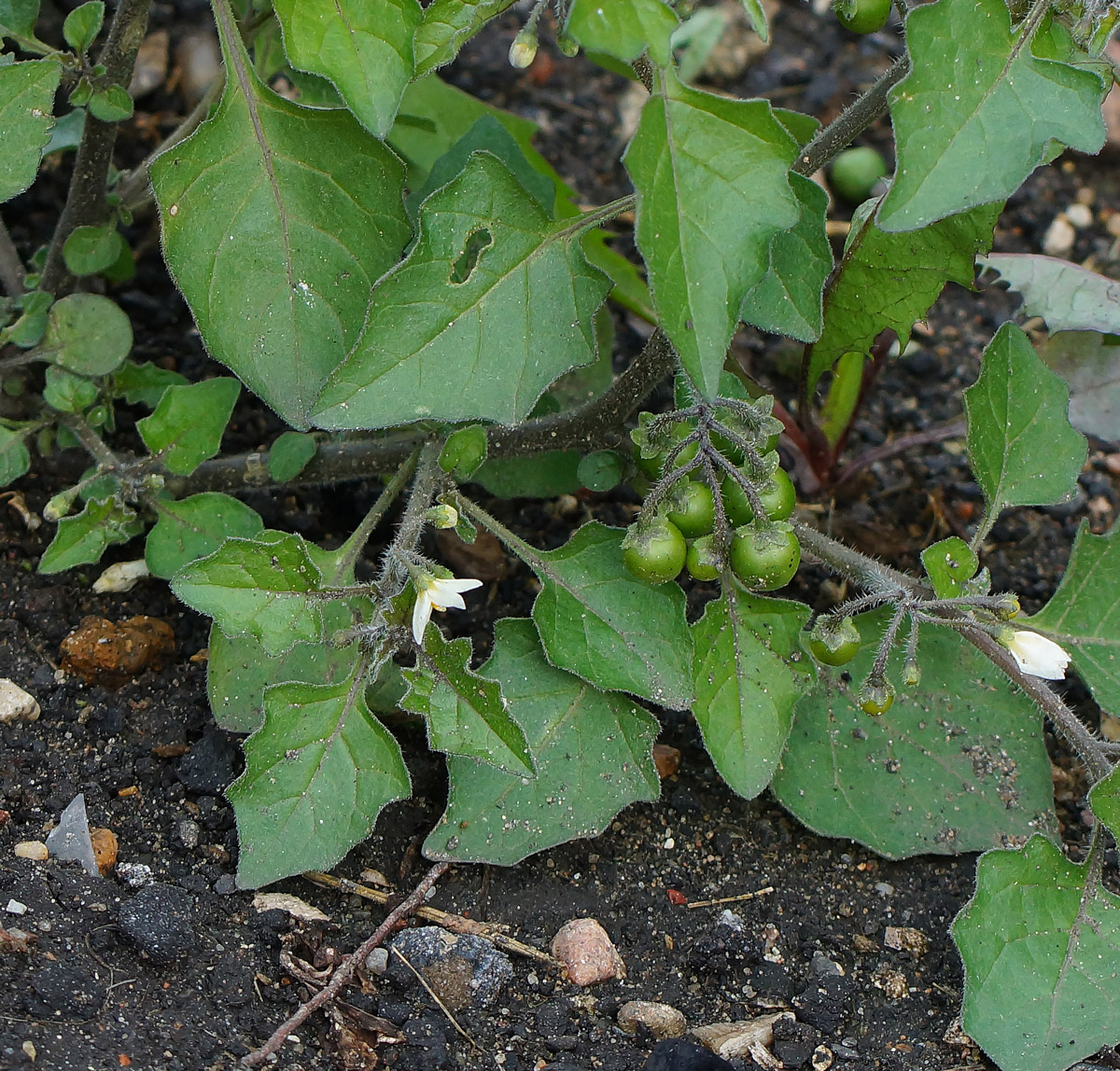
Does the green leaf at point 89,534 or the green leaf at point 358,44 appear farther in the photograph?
the green leaf at point 89,534

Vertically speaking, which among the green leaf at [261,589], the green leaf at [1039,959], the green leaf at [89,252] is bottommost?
the green leaf at [1039,959]

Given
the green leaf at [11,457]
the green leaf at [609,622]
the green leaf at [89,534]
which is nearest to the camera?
the green leaf at [609,622]

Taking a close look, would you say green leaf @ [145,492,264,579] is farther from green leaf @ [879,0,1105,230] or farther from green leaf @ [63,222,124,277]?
green leaf @ [879,0,1105,230]

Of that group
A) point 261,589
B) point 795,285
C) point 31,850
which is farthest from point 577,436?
point 31,850

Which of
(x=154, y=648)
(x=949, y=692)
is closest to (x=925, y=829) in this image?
(x=949, y=692)

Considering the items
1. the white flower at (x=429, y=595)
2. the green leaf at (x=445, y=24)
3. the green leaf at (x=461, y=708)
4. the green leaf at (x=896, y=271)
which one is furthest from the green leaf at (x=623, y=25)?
the green leaf at (x=461, y=708)

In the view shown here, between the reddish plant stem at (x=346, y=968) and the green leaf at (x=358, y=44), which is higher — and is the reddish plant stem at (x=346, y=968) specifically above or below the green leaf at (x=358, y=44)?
below

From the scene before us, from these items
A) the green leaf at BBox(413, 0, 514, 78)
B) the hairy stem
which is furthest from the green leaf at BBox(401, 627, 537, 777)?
the hairy stem

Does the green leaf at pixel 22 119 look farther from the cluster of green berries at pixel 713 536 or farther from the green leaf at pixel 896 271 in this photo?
the green leaf at pixel 896 271
